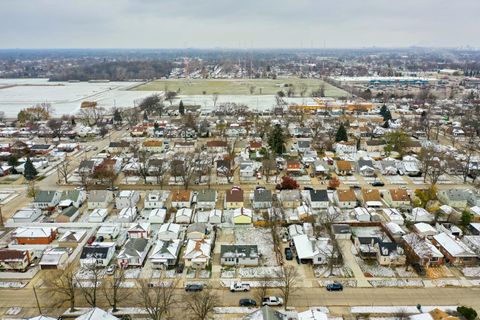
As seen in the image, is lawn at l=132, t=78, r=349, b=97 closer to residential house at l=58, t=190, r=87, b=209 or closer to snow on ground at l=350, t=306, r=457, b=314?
residential house at l=58, t=190, r=87, b=209

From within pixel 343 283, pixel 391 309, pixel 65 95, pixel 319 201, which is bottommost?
pixel 391 309

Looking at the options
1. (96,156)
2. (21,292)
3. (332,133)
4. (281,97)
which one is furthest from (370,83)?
Answer: (21,292)

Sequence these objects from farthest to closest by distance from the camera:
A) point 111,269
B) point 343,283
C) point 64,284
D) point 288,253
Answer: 1. point 288,253
2. point 111,269
3. point 343,283
4. point 64,284

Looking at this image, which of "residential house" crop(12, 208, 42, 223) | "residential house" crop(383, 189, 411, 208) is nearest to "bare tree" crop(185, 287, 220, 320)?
"residential house" crop(12, 208, 42, 223)

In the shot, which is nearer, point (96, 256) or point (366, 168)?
point (96, 256)

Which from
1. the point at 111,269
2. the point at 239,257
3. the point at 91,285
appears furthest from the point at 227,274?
the point at 91,285

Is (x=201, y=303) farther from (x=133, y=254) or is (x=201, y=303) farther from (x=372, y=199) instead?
(x=372, y=199)
